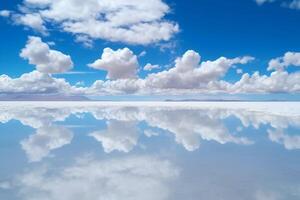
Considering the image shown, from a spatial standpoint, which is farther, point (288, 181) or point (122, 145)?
point (122, 145)

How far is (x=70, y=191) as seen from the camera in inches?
263

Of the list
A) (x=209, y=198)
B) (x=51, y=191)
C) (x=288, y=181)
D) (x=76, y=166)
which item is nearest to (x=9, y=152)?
→ (x=76, y=166)

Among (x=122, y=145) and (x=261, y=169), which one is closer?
(x=261, y=169)

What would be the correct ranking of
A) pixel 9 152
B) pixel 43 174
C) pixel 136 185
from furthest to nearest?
pixel 9 152, pixel 43 174, pixel 136 185

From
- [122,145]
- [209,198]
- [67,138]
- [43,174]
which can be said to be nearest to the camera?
[209,198]

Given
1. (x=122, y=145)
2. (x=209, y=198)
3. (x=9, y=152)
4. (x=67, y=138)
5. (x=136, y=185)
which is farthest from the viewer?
(x=67, y=138)

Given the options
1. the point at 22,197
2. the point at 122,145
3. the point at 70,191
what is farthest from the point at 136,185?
the point at 122,145

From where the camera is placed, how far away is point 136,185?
23.3 feet

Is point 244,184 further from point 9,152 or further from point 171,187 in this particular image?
point 9,152

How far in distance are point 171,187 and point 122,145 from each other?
5.98 m

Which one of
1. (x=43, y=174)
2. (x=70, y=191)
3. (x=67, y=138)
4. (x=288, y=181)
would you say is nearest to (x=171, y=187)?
(x=70, y=191)

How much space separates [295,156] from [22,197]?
8.41 meters

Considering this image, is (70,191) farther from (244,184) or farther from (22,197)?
(244,184)

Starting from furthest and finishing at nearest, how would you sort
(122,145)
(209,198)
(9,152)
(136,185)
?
(122,145) → (9,152) → (136,185) → (209,198)
